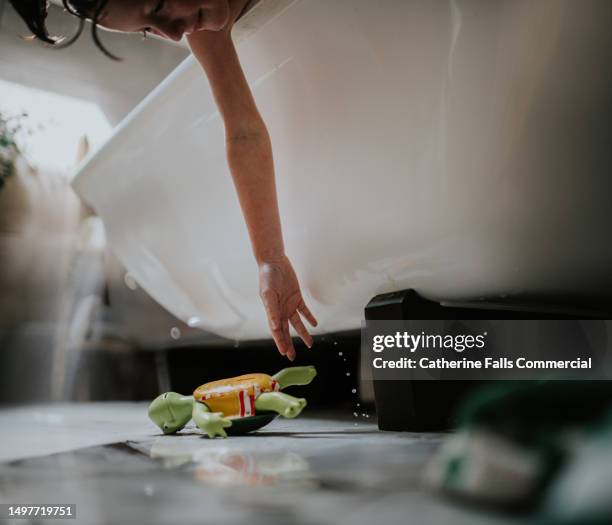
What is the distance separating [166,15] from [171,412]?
494mm

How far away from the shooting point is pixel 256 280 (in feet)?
2.99

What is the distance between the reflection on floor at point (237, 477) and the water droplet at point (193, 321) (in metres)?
0.44

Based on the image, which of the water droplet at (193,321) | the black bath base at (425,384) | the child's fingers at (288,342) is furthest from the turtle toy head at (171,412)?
the water droplet at (193,321)

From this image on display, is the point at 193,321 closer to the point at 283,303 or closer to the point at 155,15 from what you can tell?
the point at 283,303

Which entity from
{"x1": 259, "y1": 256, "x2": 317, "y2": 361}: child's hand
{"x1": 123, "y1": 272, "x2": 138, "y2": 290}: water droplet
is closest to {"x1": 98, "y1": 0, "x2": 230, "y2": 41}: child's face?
{"x1": 259, "y1": 256, "x2": 317, "y2": 361}: child's hand

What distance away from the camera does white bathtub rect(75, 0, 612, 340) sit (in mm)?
539

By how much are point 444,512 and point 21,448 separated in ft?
1.66

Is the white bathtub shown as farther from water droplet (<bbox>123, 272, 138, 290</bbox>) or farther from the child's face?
water droplet (<bbox>123, 272, 138, 290</bbox>)

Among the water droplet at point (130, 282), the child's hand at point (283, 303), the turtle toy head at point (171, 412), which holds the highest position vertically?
the water droplet at point (130, 282)

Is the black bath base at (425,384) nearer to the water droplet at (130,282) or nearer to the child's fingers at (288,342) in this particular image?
the child's fingers at (288,342)

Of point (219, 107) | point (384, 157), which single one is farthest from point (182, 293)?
point (384, 157)

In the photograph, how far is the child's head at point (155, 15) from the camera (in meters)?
0.66

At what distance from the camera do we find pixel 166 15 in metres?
0.67

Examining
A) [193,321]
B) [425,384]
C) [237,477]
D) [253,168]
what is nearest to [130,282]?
[193,321]
